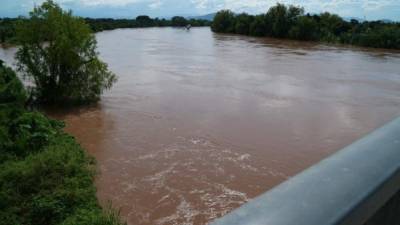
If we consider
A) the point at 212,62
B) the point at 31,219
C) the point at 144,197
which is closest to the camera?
the point at 31,219

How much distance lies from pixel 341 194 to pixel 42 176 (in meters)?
6.24

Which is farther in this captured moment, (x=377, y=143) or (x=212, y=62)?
(x=212, y=62)

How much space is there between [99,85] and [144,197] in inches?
270

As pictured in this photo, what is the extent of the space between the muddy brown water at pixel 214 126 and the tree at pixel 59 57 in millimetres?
861

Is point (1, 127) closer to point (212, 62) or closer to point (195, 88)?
point (195, 88)

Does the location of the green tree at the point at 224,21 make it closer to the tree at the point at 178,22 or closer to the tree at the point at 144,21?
the tree at the point at 178,22

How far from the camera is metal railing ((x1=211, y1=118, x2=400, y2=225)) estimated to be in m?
0.75

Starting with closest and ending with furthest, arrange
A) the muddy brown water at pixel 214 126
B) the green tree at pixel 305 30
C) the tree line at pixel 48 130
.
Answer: the tree line at pixel 48 130 < the muddy brown water at pixel 214 126 < the green tree at pixel 305 30

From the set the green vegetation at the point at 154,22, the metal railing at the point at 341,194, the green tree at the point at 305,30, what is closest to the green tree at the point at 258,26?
the green tree at the point at 305,30

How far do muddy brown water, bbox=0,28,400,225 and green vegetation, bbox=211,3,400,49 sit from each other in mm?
12377

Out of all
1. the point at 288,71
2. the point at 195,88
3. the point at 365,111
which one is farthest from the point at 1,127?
the point at 288,71

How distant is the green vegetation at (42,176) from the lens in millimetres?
5414

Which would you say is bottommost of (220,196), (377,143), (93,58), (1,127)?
(220,196)

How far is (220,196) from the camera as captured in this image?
6531mm
